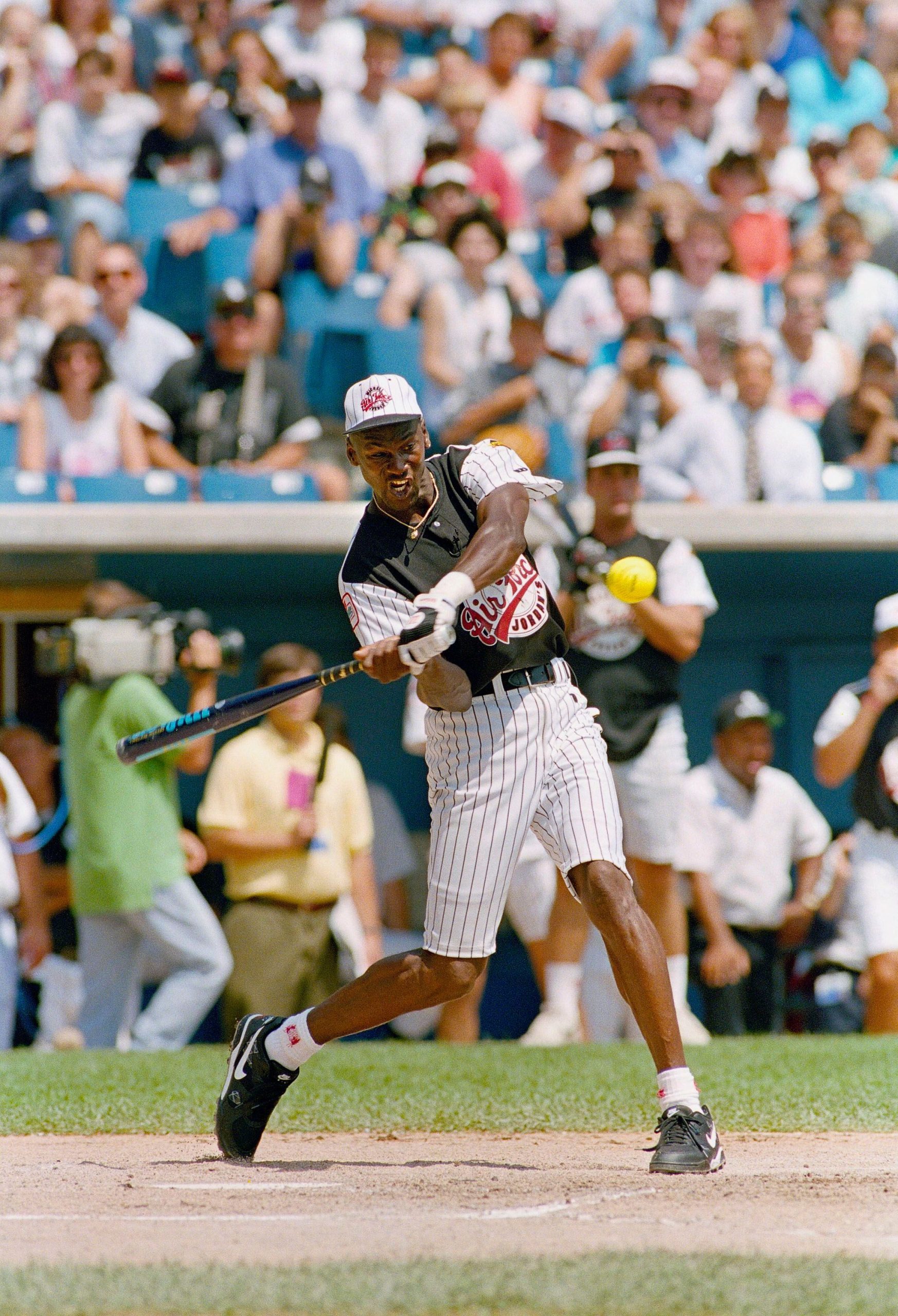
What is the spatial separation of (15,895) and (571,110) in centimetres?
551

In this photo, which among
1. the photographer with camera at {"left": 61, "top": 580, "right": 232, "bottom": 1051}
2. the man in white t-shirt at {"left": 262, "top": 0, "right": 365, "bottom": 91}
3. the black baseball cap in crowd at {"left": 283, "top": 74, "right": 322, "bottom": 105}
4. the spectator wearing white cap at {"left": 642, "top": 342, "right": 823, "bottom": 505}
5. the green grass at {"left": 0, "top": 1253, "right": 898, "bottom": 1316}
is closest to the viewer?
the green grass at {"left": 0, "top": 1253, "right": 898, "bottom": 1316}

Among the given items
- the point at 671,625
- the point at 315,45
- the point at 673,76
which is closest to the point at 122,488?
the point at 671,625

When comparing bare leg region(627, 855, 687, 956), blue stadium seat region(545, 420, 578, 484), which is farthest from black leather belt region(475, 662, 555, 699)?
blue stadium seat region(545, 420, 578, 484)

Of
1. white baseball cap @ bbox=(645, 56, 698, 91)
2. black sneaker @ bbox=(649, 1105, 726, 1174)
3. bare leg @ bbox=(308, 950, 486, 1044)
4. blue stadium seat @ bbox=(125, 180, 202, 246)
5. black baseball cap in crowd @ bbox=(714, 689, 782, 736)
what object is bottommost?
black sneaker @ bbox=(649, 1105, 726, 1174)

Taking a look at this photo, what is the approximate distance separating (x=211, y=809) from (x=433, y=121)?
194 inches

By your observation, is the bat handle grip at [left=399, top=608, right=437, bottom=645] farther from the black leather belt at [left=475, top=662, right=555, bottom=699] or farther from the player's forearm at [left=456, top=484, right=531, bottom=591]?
the black leather belt at [left=475, top=662, right=555, bottom=699]

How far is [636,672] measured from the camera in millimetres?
6324

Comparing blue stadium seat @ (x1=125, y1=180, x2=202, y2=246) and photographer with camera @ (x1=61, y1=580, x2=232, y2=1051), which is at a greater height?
blue stadium seat @ (x1=125, y1=180, x2=202, y2=246)

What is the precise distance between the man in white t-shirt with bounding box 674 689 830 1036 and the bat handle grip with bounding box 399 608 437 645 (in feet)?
12.6

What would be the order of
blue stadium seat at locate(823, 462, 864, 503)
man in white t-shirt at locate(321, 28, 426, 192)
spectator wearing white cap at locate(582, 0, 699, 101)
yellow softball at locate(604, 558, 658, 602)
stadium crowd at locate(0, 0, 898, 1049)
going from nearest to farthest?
1. yellow softball at locate(604, 558, 658, 602)
2. stadium crowd at locate(0, 0, 898, 1049)
3. blue stadium seat at locate(823, 462, 864, 503)
4. man in white t-shirt at locate(321, 28, 426, 192)
5. spectator wearing white cap at locate(582, 0, 699, 101)

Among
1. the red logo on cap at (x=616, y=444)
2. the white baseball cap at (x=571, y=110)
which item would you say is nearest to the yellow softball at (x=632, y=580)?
the red logo on cap at (x=616, y=444)

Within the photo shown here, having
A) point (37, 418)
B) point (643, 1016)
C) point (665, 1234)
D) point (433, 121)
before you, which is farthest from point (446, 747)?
point (433, 121)

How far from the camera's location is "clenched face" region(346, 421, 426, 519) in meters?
3.70

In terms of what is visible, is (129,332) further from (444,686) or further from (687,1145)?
(687,1145)
